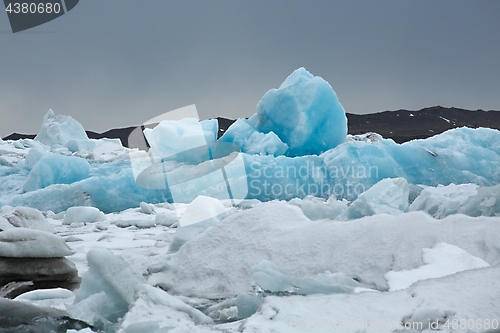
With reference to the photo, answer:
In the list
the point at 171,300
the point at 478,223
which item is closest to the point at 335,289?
the point at 171,300

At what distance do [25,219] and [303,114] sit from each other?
305 inches

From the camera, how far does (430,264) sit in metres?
Result: 2.12

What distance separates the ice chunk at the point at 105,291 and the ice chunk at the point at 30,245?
0.69 meters

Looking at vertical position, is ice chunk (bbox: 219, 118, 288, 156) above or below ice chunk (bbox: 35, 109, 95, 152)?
below

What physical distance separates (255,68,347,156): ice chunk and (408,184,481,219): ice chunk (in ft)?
18.3

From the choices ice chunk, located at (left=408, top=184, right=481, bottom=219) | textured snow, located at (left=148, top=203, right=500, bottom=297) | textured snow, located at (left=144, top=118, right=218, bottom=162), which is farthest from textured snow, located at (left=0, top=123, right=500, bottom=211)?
textured snow, located at (left=148, top=203, right=500, bottom=297)

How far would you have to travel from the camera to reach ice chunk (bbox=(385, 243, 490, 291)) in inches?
80.4

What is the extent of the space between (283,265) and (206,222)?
138 cm

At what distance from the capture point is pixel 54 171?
384 inches

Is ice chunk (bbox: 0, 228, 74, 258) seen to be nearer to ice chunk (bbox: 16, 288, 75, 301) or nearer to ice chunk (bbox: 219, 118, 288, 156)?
ice chunk (bbox: 16, 288, 75, 301)

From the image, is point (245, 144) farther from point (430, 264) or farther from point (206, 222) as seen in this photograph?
point (430, 264)

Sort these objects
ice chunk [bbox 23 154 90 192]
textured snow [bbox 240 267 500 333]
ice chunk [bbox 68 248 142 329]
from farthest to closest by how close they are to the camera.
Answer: ice chunk [bbox 23 154 90 192] < ice chunk [bbox 68 248 142 329] < textured snow [bbox 240 267 500 333]

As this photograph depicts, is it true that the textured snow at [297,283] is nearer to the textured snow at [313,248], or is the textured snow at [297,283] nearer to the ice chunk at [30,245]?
the textured snow at [313,248]

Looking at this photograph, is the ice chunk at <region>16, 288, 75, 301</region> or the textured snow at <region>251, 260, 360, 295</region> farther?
the ice chunk at <region>16, 288, 75, 301</region>
